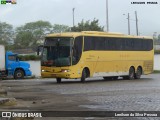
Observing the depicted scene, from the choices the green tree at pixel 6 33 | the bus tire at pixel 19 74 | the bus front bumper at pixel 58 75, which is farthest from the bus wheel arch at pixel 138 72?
the green tree at pixel 6 33

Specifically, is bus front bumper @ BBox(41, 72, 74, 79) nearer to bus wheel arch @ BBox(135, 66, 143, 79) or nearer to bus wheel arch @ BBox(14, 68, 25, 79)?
bus wheel arch @ BBox(135, 66, 143, 79)

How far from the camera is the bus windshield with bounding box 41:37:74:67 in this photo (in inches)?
1223

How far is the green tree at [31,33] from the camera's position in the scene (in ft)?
361

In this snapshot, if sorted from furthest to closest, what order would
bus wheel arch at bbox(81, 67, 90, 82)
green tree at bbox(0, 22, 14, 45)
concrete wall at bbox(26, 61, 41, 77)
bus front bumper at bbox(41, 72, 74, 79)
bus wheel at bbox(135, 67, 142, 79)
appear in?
green tree at bbox(0, 22, 14, 45) < concrete wall at bbox(26, 61, 41, 77) < bus wheel at bbox(135, 67, 142, 79) < bus wheel arch at bbox(81, 67, 90, 82) < bus front bumper at bbox(41, 72, 74, 79)

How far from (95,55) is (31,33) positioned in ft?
269

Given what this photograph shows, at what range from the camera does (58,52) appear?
31281 millimetres

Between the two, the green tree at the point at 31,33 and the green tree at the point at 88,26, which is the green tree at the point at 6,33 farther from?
the green tree at the point at 88,26

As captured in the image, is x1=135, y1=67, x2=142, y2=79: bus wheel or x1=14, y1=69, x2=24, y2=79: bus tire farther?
x1=14, y1=69, x2=24, y2=79: bus tire

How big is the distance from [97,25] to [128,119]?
244ft

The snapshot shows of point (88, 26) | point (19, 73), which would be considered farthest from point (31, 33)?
point (19, 73)

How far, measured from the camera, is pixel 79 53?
31719 mm

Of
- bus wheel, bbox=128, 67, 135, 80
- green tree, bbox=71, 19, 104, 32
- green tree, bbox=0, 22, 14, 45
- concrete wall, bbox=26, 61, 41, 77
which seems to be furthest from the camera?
green tree, bbox=0, 22, 14, 45

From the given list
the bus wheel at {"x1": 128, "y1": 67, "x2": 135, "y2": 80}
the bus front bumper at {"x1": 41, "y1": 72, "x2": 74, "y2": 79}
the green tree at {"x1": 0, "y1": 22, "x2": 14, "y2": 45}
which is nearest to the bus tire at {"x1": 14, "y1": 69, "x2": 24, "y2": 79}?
the bus wheel at {"x1": 128, "y1": 67, "x2": 135, "y2": 80}

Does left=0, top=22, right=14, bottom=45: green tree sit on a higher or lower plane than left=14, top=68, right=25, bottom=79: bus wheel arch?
higher
